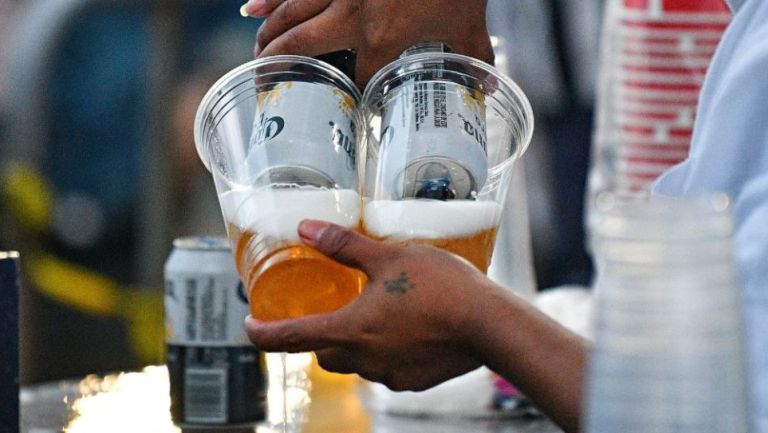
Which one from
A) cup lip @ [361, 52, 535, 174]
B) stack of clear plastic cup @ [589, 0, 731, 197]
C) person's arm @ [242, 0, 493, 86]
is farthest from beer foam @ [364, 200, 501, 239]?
stack of clear plastic cup @ [589, 0, 731, 197]

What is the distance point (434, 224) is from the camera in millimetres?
1104

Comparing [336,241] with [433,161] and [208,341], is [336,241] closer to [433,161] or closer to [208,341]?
[433,161]

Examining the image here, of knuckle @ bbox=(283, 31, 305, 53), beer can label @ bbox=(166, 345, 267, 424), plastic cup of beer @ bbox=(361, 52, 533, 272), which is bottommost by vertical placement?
beer can label @ bbox=(166, 345, 267, 424)

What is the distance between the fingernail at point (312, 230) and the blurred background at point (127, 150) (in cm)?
199

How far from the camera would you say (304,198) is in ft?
3.63

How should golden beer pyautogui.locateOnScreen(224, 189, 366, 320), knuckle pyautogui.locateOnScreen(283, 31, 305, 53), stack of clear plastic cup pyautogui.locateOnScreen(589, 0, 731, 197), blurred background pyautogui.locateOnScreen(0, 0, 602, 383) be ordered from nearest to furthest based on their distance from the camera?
golden beer pyautogui.locateOnScreen(224, 189, 366, 320), knuckle pyautogui.locateOnScreen(283, 31, 305, 53), stack of clear plastic cup pyautogui.locateOnScreen(589, 0, 731, 197), blurred background pyautogui.locateOnScreen(0, 0, 602, 383)

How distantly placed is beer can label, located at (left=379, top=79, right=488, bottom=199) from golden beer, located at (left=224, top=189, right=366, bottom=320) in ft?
0.16

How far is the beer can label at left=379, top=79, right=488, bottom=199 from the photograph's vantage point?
3.66 feet

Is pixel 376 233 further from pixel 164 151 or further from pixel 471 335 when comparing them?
pixel 164 151

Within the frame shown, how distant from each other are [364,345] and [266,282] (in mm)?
91

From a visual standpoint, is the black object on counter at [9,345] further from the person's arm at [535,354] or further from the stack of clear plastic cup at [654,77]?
the stack of clear plastic cup at [654,77]

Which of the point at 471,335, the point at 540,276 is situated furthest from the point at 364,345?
the point at 540,276

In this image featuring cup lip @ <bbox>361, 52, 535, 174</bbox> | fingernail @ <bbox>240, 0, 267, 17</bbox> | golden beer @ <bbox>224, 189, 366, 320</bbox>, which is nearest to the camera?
golden beer @ <bbox>224, 189, 366, 320</bbox>

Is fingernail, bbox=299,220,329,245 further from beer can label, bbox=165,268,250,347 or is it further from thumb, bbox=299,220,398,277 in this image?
beer can label, bbox=165,268,250,347
